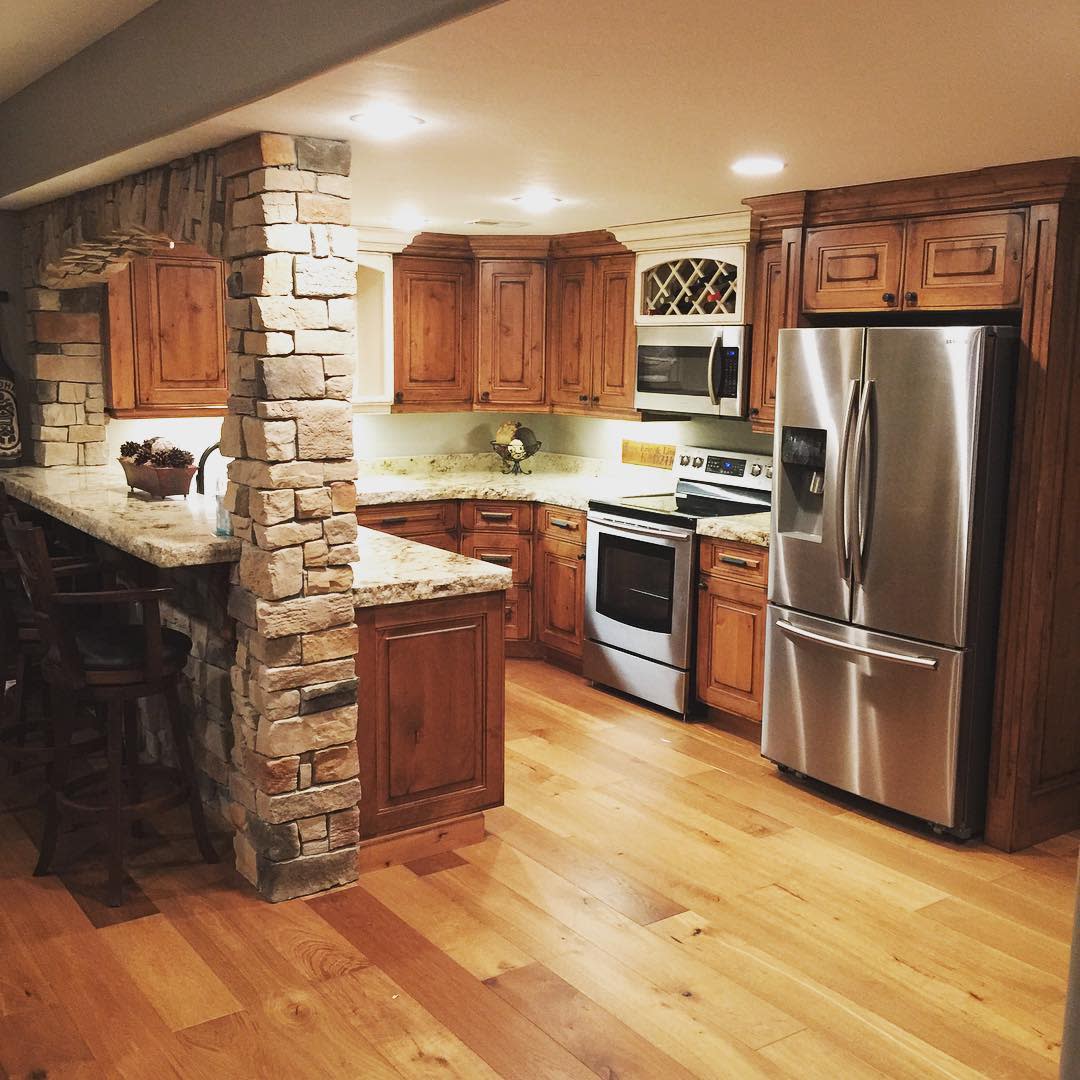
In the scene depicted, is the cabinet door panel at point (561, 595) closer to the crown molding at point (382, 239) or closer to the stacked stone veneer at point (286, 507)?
the crown molding at point (382, 239)

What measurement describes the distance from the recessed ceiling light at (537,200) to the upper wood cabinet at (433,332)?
4.25ft

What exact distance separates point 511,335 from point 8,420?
2632 mm

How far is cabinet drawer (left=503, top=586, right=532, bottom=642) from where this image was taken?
6.21 meters

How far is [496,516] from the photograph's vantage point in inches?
241

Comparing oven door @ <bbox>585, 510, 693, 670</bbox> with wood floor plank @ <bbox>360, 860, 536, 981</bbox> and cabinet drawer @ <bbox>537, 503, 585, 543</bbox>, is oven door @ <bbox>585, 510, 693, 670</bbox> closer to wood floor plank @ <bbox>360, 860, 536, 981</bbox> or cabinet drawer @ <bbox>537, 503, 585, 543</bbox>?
cabinet drawer @ <bbox>537, 503, 585, 543</bbox>

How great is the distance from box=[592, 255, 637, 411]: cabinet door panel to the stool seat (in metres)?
2.96

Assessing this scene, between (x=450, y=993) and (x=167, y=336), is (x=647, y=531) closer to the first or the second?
(x=167, y=336)

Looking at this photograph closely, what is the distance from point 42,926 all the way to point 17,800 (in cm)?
106

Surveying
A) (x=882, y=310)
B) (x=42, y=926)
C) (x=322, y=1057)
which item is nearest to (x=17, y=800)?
(x=42, y=926)

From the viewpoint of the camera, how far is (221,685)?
3.79m

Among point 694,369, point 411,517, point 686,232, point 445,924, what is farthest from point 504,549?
point 445,924

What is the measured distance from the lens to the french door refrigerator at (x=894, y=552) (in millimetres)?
3836

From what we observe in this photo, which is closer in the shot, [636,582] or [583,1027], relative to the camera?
[583,1027]

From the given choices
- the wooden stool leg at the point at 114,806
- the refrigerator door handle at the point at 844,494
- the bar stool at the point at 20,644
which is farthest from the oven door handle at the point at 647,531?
the wooden stool leg at the point at 114,806
